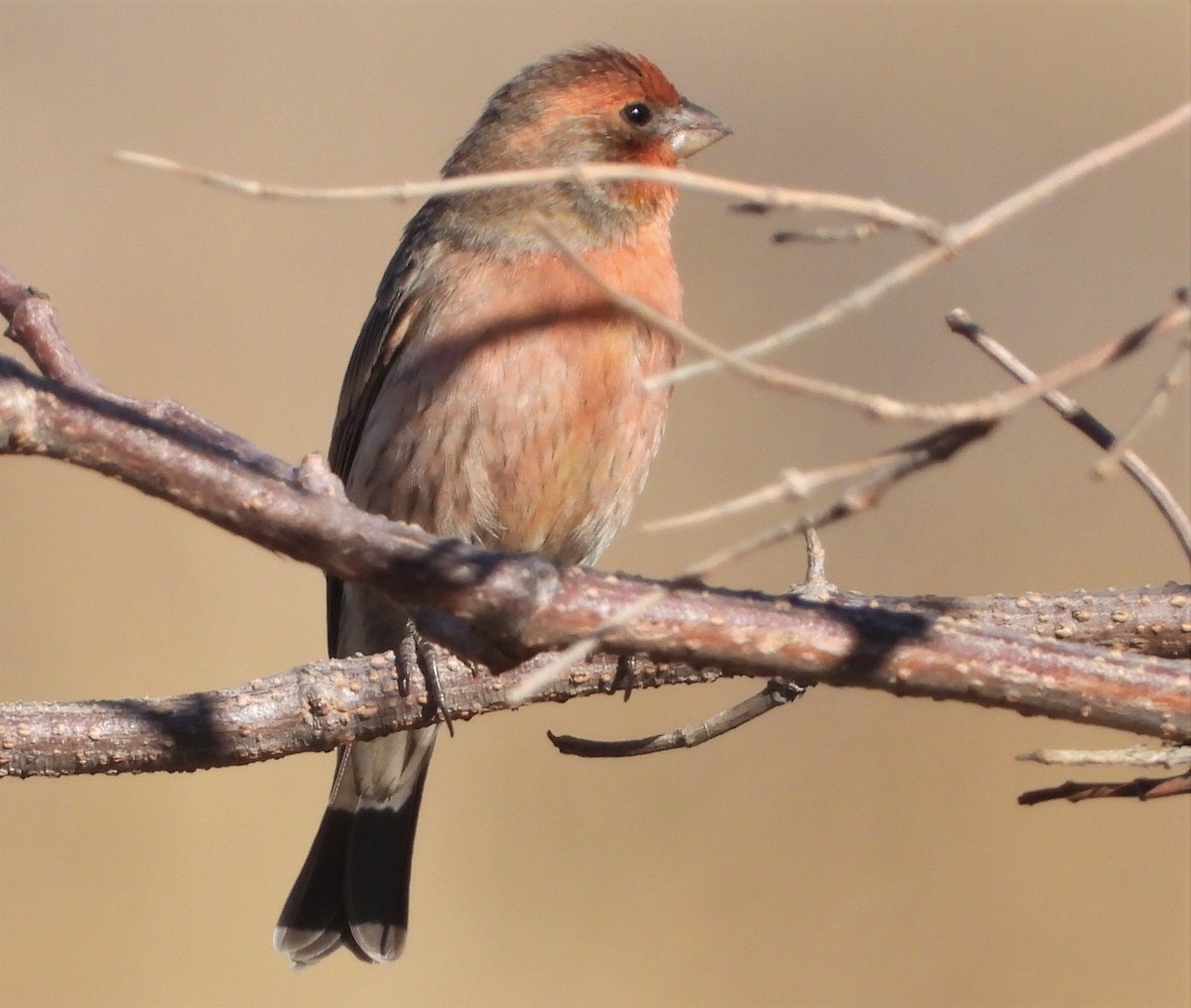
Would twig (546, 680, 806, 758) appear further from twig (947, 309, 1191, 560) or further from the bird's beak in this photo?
the bird's beak

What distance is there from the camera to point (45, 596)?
23.6ft

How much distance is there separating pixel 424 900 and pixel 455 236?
11.3ft

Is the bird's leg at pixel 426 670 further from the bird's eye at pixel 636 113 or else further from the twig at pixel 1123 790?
the bird's eye at pixel 636 113

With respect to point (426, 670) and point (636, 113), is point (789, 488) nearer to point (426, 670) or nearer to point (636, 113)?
point (426, 670)

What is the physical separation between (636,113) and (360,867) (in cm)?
259

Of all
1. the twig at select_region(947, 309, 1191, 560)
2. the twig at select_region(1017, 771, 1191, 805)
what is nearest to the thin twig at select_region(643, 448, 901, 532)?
the twig at select_region(947, 309, 1191, 560)

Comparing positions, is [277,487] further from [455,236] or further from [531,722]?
[531,722]

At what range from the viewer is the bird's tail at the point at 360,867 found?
4.82 m

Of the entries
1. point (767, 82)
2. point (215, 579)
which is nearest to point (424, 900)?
point (215, 579)

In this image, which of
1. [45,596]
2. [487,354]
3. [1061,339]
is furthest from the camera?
[1061,339]

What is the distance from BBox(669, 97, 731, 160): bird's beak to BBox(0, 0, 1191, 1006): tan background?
2794 millimetres

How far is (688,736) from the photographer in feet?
9.72

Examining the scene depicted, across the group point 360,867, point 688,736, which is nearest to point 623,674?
point 688,736

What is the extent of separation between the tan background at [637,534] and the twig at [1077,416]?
3.60 metres
